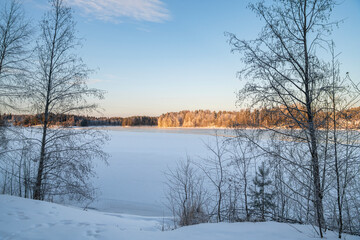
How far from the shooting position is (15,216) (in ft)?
12.5

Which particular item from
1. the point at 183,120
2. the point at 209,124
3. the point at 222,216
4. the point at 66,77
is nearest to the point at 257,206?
the point at 222,216

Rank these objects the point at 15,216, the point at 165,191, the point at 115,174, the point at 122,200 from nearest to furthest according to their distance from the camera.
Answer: the point at 15,216 < the point at 122,200 < the point at 165,191 < the point at 115,174

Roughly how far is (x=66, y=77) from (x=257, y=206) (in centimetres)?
783

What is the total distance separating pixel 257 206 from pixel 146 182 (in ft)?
19.8

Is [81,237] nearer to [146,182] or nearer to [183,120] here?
[146,182]

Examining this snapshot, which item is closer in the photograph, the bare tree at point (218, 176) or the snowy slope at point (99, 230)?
the snowy slope at point (99, 230)

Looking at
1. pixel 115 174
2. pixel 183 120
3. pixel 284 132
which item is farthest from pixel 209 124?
pixel 284 132

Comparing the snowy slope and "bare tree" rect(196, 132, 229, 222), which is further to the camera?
"bare tree" rect(196, 132, 229, 222)

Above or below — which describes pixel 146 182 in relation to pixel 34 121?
below

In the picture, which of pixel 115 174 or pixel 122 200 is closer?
pixel 122 200

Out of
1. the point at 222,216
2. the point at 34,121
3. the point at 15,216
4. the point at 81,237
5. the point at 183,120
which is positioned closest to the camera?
the point at 81,237

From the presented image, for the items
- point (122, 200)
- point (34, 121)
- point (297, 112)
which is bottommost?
point (122, 200)

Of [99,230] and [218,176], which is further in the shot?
[218,176]

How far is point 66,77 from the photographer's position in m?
7.33
